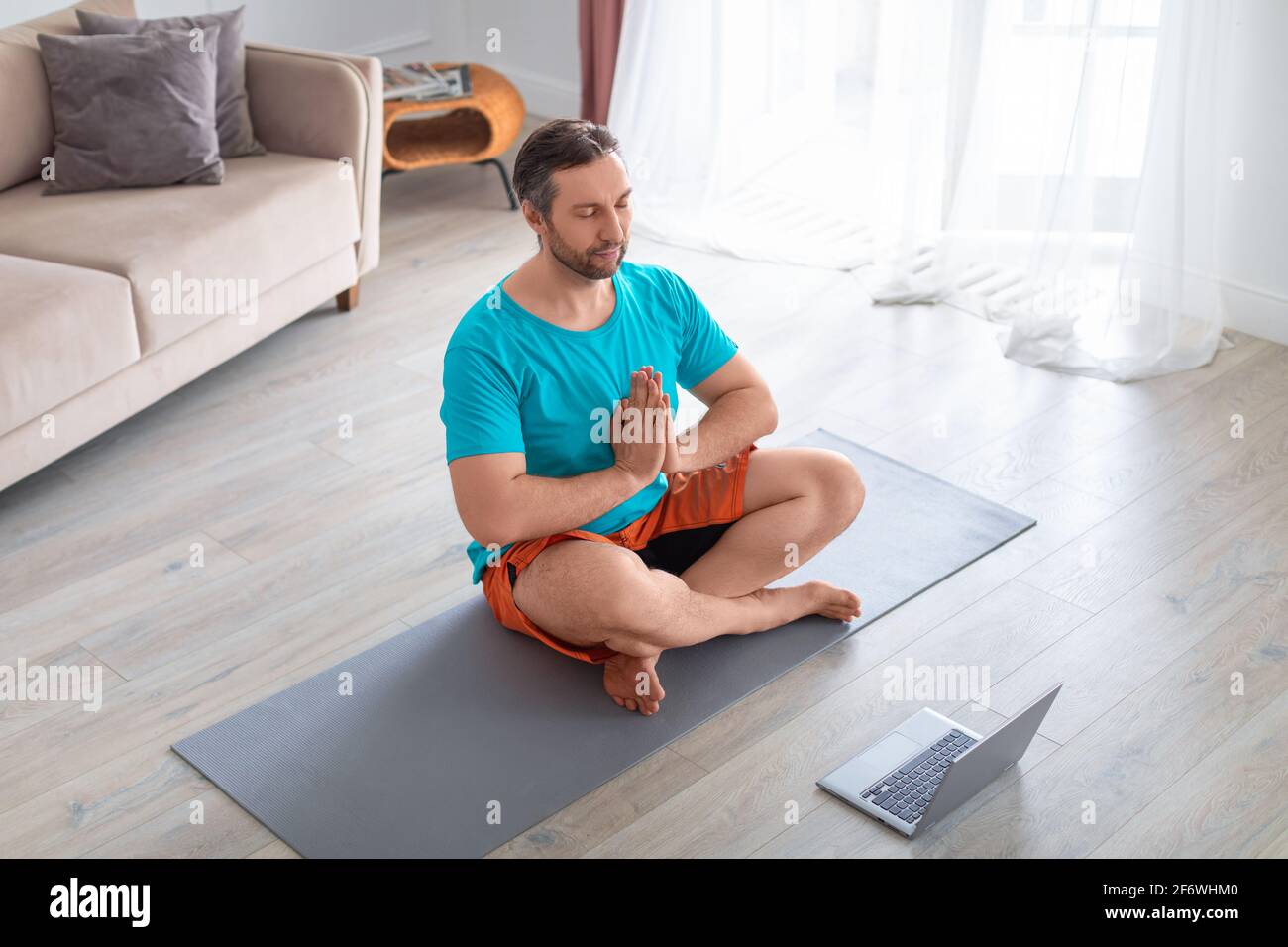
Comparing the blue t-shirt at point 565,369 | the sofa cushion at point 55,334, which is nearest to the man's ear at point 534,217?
the blue t-shirt at point 565,369

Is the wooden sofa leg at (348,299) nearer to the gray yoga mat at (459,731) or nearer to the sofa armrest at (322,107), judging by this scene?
the sofa armrest at (322,107)

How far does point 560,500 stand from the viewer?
2.29 metres

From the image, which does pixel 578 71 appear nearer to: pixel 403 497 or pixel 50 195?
pixel 50 195

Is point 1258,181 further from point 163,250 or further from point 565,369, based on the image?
point 163,250

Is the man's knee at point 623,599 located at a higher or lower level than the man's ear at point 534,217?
lower

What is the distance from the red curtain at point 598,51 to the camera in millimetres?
4559

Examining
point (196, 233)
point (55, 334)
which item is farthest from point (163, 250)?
point (55, 334)

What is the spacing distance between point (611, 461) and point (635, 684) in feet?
1.23

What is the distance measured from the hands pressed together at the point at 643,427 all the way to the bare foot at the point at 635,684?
0.30m

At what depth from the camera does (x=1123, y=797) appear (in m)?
2.20

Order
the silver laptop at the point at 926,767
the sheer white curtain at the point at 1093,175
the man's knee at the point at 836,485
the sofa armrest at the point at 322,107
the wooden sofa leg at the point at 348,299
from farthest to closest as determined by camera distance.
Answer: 1. the wooden sofa leg at the point at 348,299
2. the sofa armrest at the point at 322,107
3. the sheer white curtain at the point at 1093,175
4. the man's knee at the point at 836,485
5. the silver laptop at the point at 926,767

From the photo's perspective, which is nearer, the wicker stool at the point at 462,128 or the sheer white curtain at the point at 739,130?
the sheer white curtain at the point at 739,130
